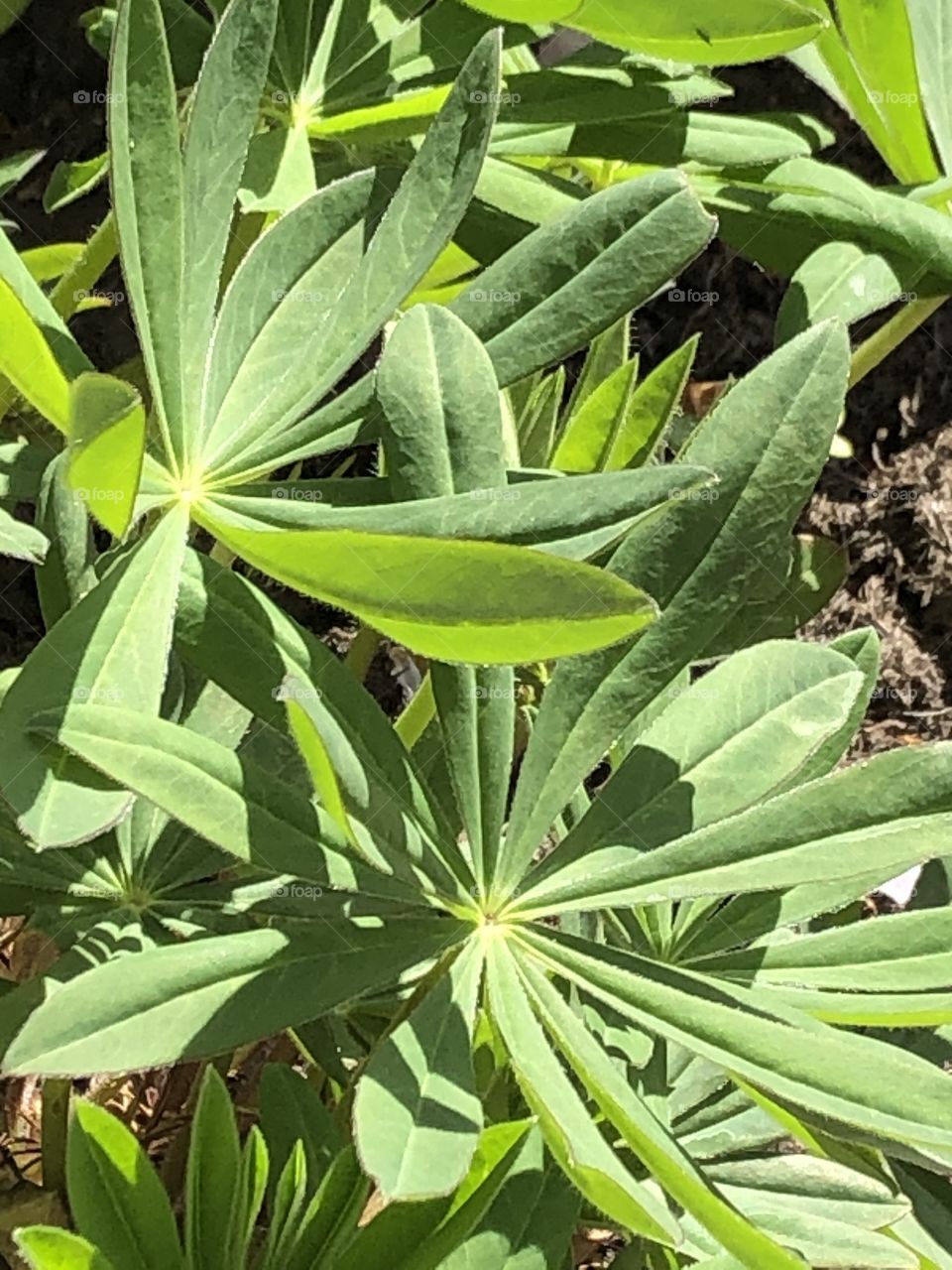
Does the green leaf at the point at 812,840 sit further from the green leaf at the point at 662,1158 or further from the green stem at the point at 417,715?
the green stem at the point at 417,715

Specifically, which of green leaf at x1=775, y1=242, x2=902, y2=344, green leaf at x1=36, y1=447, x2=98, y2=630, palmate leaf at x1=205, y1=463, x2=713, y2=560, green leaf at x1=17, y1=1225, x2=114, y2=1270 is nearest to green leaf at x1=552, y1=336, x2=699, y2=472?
green leaf at x1=775, y1=242, x2=902, y2=344

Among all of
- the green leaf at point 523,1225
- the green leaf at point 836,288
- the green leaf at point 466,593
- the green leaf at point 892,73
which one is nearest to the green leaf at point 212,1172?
the green leaf at point 523,1225

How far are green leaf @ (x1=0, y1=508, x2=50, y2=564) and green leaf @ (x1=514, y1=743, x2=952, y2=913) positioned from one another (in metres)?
0.36

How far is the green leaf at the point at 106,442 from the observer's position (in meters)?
0.60

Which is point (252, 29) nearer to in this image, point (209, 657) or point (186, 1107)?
point (209, 657)

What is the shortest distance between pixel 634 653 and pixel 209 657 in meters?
0.25

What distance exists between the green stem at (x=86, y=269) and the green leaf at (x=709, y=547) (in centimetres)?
42

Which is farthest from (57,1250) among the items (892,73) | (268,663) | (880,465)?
(880,465)

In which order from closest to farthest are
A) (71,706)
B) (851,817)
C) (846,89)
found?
(71,706), (851,817), (846,89)

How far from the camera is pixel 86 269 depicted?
95cm

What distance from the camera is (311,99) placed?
38.9 inches

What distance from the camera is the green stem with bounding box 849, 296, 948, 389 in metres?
1.11

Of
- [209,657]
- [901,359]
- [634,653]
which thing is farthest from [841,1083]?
[901,359]

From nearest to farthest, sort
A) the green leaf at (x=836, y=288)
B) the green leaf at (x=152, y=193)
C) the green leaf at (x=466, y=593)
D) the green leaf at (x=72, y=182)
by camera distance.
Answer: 1. the green leaf at (x=466, y=593)
2. the green leaf at (x=152, y=193)
3. the green leaf at (x=836, y=288)
4. the green leaf at (x=72, y=182)
